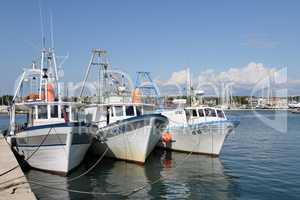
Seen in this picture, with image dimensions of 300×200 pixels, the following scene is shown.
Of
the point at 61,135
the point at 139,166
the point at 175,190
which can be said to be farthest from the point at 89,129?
the point at 175,190

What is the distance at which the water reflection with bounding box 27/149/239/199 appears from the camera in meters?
16.1

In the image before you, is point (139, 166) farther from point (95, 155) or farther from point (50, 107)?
point (50, 107)

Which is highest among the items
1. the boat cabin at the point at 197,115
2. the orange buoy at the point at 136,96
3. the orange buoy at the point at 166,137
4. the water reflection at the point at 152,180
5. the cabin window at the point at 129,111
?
the orange buoy at the point at 136,96

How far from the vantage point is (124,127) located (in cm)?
2147

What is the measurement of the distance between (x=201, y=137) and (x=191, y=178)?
24.8ft

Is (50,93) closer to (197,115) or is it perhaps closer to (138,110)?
(138,110)

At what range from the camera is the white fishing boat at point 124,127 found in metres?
21.3

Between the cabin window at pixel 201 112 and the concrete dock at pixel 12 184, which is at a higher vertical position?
the cabin window at pixel 201 112

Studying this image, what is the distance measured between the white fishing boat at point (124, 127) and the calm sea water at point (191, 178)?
Answer: 2.68 feet

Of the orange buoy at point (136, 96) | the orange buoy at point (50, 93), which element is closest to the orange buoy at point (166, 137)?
the orange buoy at point (136, 96)

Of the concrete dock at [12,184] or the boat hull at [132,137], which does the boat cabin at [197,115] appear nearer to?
the boat hull at [132,137]

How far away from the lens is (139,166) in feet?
73.4

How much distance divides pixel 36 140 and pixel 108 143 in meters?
5.17

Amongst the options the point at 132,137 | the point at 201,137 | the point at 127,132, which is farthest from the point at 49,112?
the point at 201,137
